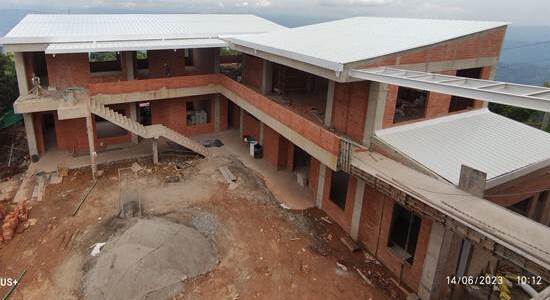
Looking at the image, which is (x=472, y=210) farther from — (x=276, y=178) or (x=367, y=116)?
(x=276, y=178)

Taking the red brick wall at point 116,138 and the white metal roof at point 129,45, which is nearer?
the white metal roof at point 129,45

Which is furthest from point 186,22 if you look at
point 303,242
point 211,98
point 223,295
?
point 223,295

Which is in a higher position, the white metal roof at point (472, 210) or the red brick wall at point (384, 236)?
the white metal roof at point (472, 210)

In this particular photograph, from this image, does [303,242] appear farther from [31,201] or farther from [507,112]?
[507,112]

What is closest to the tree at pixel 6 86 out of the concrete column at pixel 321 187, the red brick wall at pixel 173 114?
the red brick wall at pixel 173 114

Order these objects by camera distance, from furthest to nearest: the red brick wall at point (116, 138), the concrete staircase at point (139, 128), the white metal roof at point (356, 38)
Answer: the red brick wall at point (116, 138) → the concrete staircase at point (139, 128) → the white metal roof at point (356, 38)

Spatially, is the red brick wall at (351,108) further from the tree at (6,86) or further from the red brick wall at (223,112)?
the tree at (6,86)
